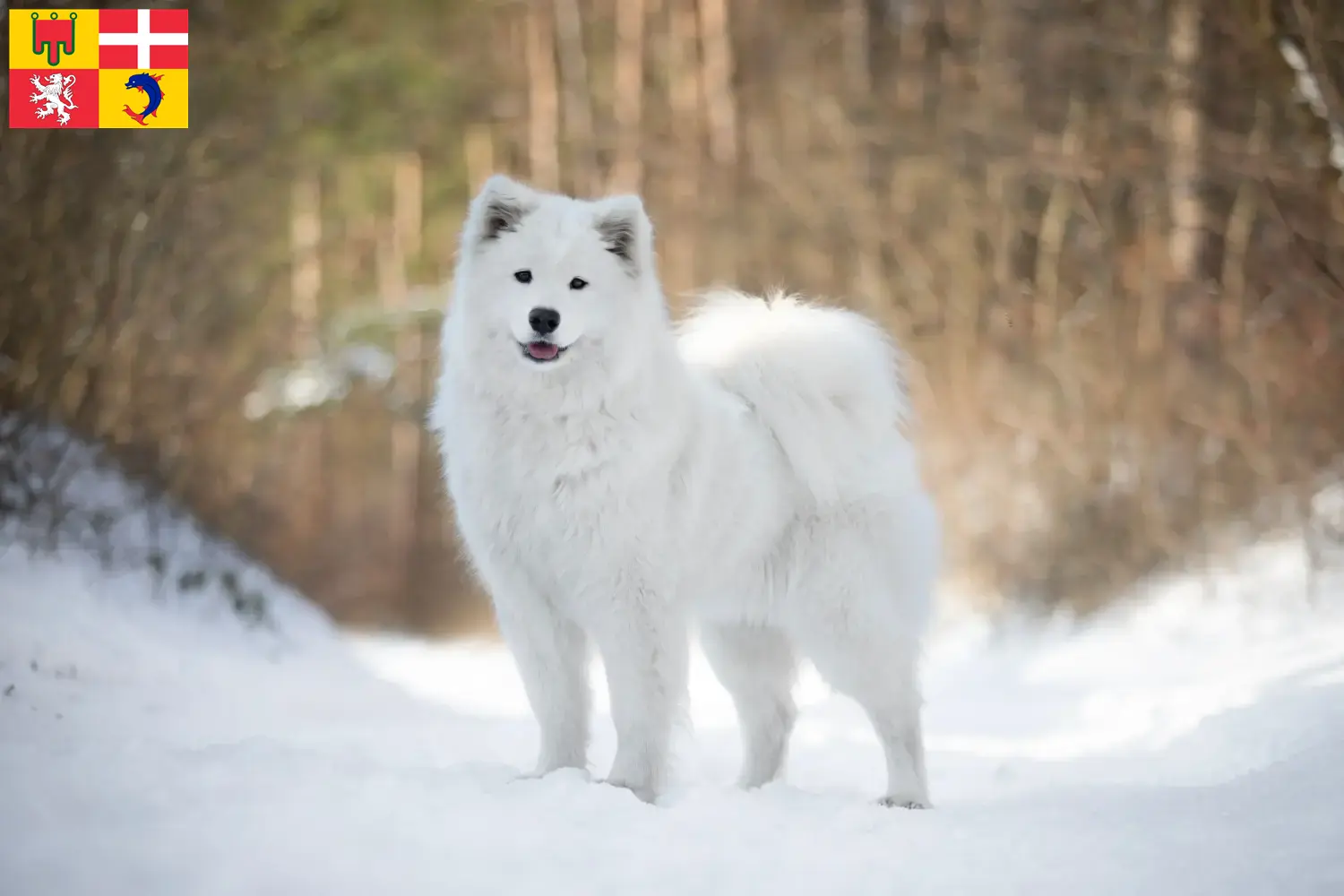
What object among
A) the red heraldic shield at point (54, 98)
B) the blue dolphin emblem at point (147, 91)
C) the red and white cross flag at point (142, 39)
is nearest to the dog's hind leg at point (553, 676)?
the red heraldic shield at point (54, 98)

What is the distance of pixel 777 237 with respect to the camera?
11.7 m

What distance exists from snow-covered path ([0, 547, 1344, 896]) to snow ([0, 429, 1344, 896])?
0.01 metres

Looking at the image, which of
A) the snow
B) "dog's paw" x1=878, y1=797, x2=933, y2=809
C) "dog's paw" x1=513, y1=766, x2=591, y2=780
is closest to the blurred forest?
the snow

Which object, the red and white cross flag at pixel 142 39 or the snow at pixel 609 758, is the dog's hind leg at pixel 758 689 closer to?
the snow at pixel 609 758

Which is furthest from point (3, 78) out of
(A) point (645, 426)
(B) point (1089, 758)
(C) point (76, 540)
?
(B) point (1089, 758)

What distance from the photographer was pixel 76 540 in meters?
6.47

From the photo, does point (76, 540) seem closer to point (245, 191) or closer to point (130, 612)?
point (130, 612)

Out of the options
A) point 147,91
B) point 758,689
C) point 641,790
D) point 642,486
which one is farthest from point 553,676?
point 147,91

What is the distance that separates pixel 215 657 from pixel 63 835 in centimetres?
390

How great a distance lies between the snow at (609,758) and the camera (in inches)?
101

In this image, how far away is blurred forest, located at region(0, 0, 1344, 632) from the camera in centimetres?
744

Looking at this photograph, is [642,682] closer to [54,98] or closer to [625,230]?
[625,230]

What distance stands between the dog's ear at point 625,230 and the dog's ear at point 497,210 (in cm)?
22

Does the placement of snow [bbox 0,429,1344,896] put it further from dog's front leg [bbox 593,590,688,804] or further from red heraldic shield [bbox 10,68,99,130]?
red heraldic shield [bbox 10,68,99,130]
